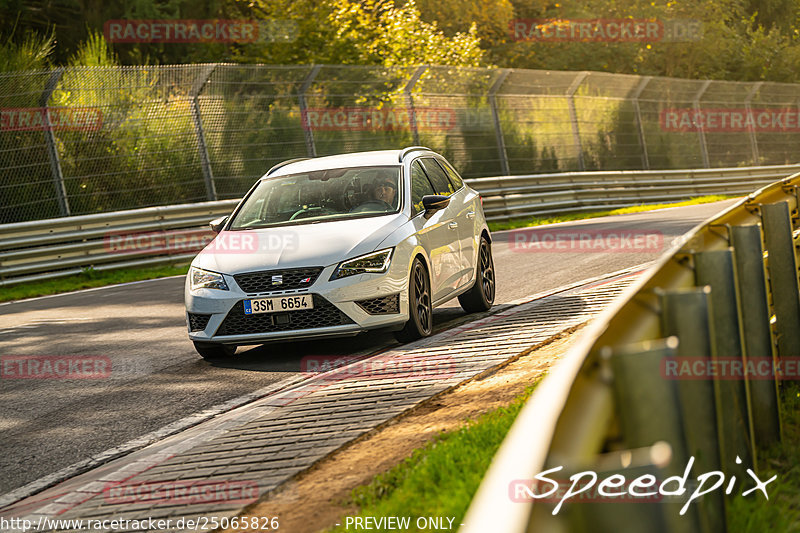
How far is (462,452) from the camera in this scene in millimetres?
4777

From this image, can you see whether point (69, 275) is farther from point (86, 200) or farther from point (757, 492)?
point (757, 492)

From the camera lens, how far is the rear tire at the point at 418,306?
8672mm

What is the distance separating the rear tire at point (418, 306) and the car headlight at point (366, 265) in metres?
0.29

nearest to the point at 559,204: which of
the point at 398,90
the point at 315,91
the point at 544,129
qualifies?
the point at 544,129

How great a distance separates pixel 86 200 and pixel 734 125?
74.8 ft

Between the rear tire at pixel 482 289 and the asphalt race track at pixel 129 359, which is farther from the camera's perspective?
the rear tire at pixel 482 289

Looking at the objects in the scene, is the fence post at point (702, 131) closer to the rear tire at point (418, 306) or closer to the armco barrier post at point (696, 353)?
the rear tire at point (418, 306)

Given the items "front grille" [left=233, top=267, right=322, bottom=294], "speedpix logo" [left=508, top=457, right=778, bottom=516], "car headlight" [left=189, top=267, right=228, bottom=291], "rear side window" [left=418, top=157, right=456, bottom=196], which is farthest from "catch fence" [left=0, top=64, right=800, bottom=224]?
"speedpix logo" [left=508, top=457, right=778, bottom=516]

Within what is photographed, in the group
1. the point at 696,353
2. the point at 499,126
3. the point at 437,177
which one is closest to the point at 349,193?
the point at 437,177

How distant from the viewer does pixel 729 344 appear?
11.7 ft

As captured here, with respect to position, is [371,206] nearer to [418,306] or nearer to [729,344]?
[418,306]

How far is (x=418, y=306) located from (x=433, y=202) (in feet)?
3.48

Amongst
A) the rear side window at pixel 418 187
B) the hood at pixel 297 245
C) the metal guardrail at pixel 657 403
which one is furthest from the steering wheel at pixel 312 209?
the metal guardrail at pixel 657 403

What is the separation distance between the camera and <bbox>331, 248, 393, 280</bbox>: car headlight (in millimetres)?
8375
